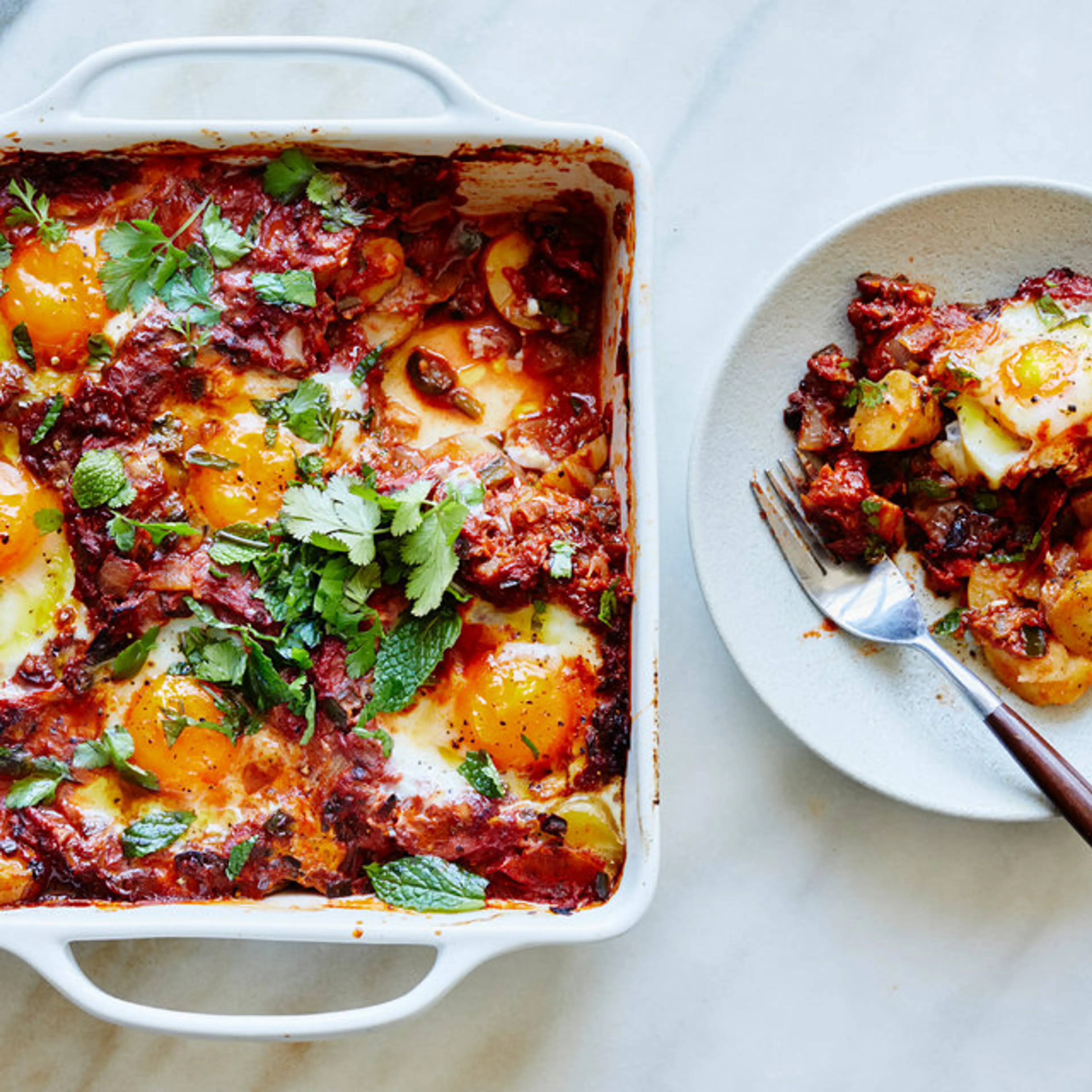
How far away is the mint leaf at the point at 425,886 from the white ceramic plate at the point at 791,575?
78 centimetres

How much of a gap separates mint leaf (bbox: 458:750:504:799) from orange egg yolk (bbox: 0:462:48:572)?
3.44 ft

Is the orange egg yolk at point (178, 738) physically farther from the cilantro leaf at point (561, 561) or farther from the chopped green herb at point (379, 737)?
the cilantro leaf at point (561, 561)

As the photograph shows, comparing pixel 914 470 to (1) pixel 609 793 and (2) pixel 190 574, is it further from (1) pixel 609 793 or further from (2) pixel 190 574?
(2) pixel 190 574

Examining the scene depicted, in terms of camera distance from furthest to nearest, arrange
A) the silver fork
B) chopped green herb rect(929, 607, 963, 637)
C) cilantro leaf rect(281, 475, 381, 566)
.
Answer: chopped green herb rect(929, 607, 963, 637)
the silver fork
cilantro leaf rect(281, 475, 381, 566)

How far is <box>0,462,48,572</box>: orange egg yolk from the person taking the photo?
253cm

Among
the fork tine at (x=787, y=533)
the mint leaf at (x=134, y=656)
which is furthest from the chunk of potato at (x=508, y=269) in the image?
the mint leaf at (x=134, y=656)

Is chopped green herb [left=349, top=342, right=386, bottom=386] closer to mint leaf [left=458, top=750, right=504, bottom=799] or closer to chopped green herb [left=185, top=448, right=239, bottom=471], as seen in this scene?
chopped green herb [left=185, top=448, right=239, bottom=471]

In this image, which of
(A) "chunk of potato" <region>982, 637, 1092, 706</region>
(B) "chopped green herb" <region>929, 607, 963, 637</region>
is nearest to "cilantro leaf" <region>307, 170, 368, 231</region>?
(B) "chopped green herb" <region>929, 607, 963, 637</region>

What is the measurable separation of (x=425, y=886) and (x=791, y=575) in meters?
1.09

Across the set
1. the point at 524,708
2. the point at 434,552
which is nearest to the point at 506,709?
the point at 524,708

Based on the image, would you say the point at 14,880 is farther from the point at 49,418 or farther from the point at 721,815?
the point at 721,815

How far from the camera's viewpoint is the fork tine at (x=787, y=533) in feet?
9.09

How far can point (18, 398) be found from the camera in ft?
8.41

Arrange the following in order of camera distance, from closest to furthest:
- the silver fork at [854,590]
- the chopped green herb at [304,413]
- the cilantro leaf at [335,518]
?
the cilantro leaf at [335,518]
the chopped green herb at [304,413]
the silver fork at [854,590]
